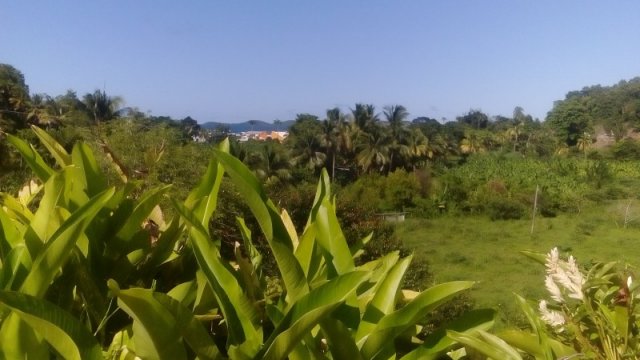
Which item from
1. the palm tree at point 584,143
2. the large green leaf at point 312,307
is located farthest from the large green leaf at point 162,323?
the palm tree at point 584,143

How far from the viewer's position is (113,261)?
1147 mm

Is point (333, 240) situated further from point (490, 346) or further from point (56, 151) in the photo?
point (56, 151)

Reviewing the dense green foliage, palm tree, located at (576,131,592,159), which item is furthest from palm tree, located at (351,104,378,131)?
palm tree, located at (576,131,592,159)

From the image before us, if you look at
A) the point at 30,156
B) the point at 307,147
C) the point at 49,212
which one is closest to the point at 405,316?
the point at 49,212

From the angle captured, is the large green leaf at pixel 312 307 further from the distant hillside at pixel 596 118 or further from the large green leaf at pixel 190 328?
the distant hillside at pixel 596 118

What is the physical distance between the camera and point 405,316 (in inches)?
37.2

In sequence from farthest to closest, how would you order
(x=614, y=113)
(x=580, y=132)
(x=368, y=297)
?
1. (x=614, y=113)
2. (x=580, y=132)
3. (x=368, y=297)

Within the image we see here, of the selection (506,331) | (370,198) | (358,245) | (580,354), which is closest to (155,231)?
(358,245)

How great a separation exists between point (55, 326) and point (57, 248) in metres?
0.13

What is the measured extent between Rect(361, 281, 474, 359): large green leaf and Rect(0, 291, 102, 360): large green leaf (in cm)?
41

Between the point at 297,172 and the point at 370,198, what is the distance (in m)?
3.37

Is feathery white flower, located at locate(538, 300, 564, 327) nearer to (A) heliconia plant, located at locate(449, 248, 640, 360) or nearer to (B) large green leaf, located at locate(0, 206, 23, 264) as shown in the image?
(A) heliconia plant, located at locate(449, 248, 640, 360)

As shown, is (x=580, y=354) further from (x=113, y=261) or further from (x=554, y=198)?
(x=554, y=198)

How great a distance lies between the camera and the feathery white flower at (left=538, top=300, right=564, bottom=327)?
90cm
